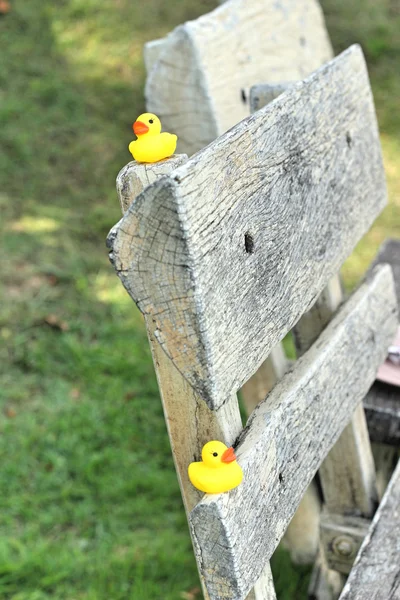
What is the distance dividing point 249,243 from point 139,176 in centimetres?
20

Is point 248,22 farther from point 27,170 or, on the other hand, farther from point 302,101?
point 27,170

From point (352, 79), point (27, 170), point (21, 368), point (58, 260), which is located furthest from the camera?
point (27, 170)

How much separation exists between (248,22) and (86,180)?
104 inches

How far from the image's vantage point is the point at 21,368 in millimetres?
3371

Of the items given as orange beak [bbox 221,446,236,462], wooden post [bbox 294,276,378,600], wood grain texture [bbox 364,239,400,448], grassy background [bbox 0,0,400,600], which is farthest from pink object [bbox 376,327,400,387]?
orange beak [bbox 221,446,236,462]

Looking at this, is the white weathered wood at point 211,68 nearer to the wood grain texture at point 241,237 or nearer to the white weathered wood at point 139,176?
the wood grain texture at point 241,237

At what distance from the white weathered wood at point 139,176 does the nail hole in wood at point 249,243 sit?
0.15 meters

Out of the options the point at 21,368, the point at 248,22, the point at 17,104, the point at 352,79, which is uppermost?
the point at 248,22

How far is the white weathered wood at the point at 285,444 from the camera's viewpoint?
3.62ft

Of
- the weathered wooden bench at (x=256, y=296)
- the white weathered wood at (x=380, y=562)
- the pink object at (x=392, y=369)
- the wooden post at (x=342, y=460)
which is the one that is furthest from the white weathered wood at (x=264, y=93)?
the white weathered wood at (x=380, y=562)

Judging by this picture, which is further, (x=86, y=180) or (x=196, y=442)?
(x=86, y=180)

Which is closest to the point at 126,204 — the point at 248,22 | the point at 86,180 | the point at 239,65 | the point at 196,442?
the point at 196,442

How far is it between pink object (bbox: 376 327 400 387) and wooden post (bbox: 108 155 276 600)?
3.24 ft

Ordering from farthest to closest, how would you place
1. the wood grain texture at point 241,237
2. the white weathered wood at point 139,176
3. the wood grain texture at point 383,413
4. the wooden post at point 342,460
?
the wood grain texture at point 383,413 < the wooden post at point 342,460 < the white weathered wood at point 139,176 < the wood grain texture at point 241,237
